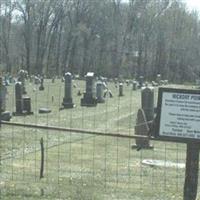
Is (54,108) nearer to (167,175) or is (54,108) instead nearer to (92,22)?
(167,175)

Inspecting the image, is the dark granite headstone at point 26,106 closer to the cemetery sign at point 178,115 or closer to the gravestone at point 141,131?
the gravestone at point 141,131

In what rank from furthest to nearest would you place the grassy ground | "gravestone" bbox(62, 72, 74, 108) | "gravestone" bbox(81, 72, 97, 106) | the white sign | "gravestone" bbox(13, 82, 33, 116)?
"gravestone" bbox(81, 72, 97, 106) → "gravestone" bbox(62, 72, 74, 108) → "gravestone" bbox(13, 82, 33, 116) → the grassy ground → the white sign

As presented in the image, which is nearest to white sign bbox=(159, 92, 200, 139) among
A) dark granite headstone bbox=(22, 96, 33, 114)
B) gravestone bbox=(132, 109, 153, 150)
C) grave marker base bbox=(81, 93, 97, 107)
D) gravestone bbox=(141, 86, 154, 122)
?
gravestone bbox=(132, 109, 153, 150)

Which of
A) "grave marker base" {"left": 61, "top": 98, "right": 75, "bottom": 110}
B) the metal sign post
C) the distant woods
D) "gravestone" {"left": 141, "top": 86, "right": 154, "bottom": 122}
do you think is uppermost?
the distant woods

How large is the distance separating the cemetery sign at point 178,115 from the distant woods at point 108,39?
7492cm

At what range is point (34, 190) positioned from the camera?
804 centimetres

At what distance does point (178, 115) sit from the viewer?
→ 6.58 m

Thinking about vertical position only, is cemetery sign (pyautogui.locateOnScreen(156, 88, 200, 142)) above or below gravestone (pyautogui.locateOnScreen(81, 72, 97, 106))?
above

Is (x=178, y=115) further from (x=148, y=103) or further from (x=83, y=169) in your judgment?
(x=148, y=103)

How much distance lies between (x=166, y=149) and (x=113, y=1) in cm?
7526

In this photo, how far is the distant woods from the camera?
272 feet

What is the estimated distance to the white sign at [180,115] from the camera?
A: 654 centimetres

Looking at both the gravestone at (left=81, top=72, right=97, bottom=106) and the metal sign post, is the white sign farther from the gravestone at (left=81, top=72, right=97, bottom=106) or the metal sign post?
the gravestone at (left=81, top=72, right=97, bottom=106)

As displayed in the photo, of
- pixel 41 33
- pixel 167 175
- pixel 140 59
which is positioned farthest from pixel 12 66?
pixel 167 175
